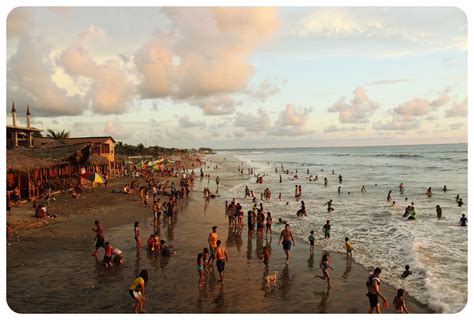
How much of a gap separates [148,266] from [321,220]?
1380 cm

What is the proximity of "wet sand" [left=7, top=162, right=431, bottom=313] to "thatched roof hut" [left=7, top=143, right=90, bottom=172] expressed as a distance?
235 inches

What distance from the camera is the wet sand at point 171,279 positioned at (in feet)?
33.7

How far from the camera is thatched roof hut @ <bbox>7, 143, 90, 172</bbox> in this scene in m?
22.2

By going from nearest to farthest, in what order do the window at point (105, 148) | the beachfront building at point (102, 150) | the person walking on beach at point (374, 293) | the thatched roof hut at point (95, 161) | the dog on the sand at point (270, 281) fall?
the person walking on beach at point (374, 293)
the dog on the sand at point (270, 281)
the thatched roof hut at point (95, 161)
the beachfront building at point (102, 150)
the window at point (105, 148)

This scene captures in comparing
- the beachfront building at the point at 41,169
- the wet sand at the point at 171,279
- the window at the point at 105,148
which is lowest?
the wet sand at the point at 171,279

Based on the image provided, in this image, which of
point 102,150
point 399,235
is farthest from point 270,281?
point 102,150

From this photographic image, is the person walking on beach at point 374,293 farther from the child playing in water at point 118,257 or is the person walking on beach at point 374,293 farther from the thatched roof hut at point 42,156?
the thatched roof hut at point 42,156

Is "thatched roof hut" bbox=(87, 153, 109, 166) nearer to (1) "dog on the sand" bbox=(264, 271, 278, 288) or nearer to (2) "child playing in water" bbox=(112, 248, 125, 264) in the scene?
(2) "child playing in water" bbox=(112, 248, 125, 264)

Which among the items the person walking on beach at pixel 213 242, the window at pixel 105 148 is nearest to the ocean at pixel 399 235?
the person walking on beach at pixel 213 242

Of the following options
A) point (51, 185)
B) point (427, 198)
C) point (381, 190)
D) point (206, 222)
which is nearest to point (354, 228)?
point (206, 222)

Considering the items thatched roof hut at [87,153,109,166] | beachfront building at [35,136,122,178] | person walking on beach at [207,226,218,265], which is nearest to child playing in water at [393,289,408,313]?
person walking on beach at [207,226,218,265]

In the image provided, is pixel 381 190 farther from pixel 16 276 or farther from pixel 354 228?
pixel 16 276

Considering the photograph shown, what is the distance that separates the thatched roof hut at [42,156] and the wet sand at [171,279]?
5966 millimetres

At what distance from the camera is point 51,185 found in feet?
90.4
